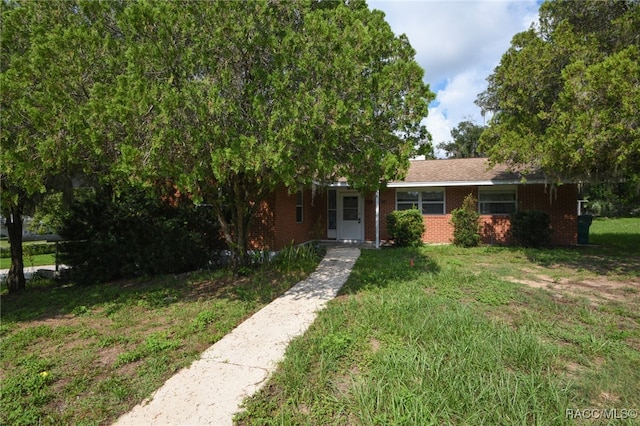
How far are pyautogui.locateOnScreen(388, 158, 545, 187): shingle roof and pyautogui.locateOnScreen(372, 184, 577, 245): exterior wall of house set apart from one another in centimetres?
60

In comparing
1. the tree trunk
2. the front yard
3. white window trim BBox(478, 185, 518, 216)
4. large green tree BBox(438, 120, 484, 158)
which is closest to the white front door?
white window trim BBox(478, 185, 518, 216)

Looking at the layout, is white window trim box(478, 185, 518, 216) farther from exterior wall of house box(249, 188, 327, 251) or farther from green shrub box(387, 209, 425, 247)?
exterior wall of house box(249, 188, 327, 251)

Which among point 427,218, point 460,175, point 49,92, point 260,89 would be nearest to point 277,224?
point 260,89

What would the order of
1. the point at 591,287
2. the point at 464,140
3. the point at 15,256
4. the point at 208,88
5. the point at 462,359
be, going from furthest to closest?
the point at 464,140
the point at 15,256
the point at 591,287
the point at 208,88
the point at 462,359

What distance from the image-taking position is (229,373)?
364 cm

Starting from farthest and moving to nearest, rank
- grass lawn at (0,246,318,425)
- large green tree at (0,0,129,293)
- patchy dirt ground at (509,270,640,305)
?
patchy dirt ground at (509,270,640,305) < large green tree at (0,0,129,293) < grass lawn at (0,246,318,425)

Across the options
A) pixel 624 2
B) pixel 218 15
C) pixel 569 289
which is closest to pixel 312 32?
pixel 218 15

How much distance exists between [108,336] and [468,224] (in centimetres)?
1224

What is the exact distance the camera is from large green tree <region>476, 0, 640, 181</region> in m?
7.37

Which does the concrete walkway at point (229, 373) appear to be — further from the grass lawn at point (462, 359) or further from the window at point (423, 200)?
the window at point (423, 200)

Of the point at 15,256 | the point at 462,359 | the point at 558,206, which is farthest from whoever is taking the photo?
the point at 558,206

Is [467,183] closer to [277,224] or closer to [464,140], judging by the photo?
[277,224]

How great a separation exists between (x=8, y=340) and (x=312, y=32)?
6351 mm

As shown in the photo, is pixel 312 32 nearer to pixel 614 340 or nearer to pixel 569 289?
pixel 614 340
